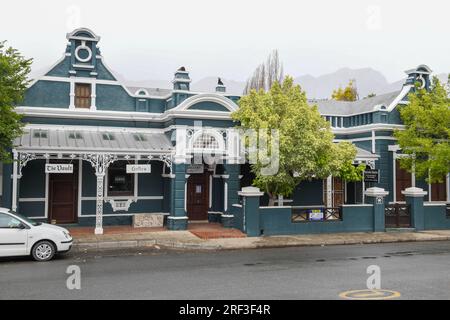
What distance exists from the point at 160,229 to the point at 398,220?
33.0ft

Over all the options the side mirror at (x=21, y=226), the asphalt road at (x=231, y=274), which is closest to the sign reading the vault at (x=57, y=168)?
the asphalt road at (x=231, y=274)

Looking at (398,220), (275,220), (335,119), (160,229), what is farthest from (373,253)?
(335,119)

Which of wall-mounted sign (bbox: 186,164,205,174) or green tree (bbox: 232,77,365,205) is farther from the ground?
green tree (bbox: 232,77,365,205)

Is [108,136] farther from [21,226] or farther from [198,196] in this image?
[21,226]

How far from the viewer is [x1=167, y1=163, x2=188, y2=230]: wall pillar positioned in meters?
18.5

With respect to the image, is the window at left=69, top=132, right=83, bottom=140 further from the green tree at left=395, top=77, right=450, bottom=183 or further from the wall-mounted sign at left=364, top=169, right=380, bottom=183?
the green tree at left=395, top=77, right=450, bottom=183

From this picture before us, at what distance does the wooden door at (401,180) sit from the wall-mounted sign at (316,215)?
634 centimetres

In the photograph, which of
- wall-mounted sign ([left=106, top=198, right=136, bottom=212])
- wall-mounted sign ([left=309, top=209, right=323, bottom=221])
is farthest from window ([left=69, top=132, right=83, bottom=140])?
wall-mounted sign ([left=309, top=209, right=323, bottom=221])

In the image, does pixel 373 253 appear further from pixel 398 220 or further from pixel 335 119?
pixel 335 119

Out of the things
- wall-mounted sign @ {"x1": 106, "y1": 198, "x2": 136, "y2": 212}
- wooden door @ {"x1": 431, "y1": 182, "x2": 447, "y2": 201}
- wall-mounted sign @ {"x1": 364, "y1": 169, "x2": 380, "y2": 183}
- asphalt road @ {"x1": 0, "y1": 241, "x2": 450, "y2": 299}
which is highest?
wall-mounted sign @ {"x1": 364, "y1": 169, "x2": 380, "y2": 183}

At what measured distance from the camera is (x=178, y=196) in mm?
18500

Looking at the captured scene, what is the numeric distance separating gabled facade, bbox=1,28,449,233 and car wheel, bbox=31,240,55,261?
179 inches

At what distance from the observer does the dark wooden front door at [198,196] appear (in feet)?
69.3

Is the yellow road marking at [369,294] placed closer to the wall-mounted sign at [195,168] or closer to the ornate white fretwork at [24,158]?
the ornate white fretwork at [24,158]
